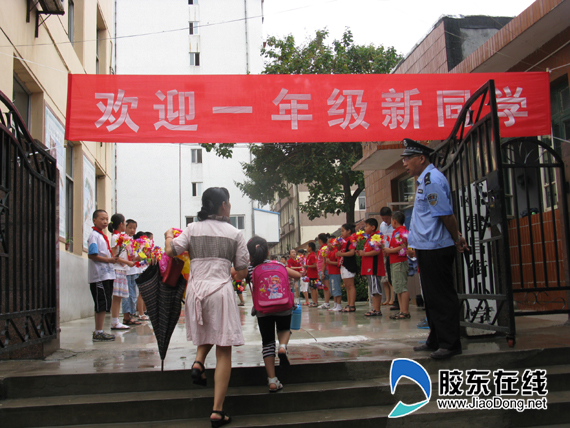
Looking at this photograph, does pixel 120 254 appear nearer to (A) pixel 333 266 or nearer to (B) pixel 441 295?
(A) pixel 333 266

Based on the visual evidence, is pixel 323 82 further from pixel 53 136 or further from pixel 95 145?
pixel 95 145

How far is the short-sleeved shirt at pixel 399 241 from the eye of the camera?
872 centimetres

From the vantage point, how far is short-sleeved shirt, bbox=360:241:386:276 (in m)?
9.73

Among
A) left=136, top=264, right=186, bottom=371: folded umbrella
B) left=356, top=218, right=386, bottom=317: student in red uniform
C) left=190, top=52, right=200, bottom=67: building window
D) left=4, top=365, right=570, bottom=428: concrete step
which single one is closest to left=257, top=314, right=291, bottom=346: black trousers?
left=4, top=365, right=570, bottom=428: concrete step

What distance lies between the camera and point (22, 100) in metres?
9.20

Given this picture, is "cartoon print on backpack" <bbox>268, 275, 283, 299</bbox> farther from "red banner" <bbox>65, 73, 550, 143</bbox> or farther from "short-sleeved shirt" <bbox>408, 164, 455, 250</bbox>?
"red banner" <bbox>65, 73, 550, 143</bbox>

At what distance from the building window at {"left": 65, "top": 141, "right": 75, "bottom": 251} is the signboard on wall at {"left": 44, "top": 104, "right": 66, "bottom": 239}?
0.73 metres

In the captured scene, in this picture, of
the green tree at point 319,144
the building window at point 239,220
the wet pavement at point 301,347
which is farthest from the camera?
the building window at point 239,220

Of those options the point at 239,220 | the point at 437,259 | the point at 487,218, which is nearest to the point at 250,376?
the point at 437,259

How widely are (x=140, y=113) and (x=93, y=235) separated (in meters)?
1.81

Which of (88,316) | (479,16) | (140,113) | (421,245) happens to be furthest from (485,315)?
(88,316)

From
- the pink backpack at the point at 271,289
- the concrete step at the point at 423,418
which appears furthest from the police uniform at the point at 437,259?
the pink backpack at the point at 271,289

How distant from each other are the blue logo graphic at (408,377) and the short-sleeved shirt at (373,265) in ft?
16.3

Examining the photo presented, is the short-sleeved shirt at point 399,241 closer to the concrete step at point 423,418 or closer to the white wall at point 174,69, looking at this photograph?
the concrete step at point 423,418
